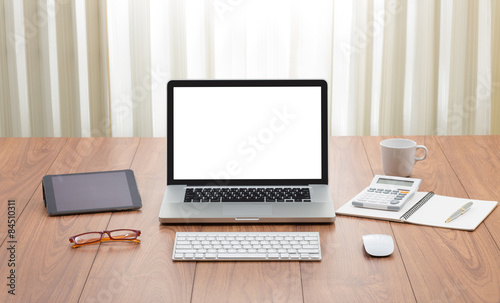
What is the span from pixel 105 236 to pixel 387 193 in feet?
2.18

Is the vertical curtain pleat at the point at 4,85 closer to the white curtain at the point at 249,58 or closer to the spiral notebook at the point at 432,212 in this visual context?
the white curtain at the point at 249,58

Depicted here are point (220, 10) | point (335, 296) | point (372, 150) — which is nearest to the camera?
point (335, 296)

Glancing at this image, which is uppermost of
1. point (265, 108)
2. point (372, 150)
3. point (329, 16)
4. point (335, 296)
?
point (329, 16)

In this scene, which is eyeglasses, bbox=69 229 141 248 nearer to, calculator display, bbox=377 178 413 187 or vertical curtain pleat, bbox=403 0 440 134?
calculator display, bbox=377 178 413 187

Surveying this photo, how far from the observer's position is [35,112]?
128 inches

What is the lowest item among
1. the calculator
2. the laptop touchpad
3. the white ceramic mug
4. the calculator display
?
the laptop touchpad

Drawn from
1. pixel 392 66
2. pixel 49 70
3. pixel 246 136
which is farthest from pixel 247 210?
pixel 49 70

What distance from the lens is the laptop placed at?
61.8 inches

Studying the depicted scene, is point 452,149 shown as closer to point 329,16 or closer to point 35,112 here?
point 329,16

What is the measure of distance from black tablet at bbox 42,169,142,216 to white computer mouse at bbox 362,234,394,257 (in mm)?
536

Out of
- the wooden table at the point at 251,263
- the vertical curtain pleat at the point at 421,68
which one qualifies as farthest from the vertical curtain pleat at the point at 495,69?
the wooden table at the point at 251,263

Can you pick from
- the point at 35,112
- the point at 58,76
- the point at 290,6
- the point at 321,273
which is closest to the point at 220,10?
the point at 290,6

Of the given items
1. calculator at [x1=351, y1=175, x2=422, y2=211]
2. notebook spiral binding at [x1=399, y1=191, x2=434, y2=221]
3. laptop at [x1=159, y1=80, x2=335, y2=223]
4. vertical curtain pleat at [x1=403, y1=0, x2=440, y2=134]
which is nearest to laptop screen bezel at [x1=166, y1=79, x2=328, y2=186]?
laptop at [x1=159, y1=80, x2=335, y2=223]

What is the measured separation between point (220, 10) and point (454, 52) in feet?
3.70
